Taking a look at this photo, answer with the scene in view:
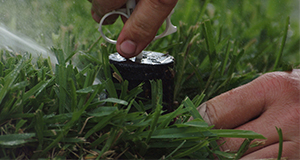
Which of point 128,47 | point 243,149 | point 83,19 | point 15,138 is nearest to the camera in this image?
point 15,138

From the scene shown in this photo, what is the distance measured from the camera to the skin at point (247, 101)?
2.44 feet

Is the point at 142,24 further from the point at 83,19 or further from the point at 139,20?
the point at 83,19

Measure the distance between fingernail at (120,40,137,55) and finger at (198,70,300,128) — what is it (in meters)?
0.25

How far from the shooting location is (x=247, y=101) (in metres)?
0.83

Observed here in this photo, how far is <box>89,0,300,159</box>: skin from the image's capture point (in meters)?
0.74

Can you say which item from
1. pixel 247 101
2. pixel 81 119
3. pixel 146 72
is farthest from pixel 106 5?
pixel 247 101

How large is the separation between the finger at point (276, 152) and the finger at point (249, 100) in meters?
0.11

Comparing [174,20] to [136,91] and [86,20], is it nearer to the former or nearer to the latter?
[86,20]

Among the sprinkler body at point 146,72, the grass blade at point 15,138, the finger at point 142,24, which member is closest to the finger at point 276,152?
the sprinkler body at point 146,72

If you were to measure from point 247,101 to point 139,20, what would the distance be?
382mm

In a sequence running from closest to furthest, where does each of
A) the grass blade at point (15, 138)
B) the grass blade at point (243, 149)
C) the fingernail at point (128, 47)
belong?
the grass blade at point (15, 138)
the grass blade at point (243, 149)
the fingernail at point (128, 47)

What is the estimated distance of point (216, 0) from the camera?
194 cm

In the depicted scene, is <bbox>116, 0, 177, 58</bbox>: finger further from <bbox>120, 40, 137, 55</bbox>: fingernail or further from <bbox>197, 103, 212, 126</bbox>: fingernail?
<bbox>197, 103, 212, 126</bbox>: fingernail

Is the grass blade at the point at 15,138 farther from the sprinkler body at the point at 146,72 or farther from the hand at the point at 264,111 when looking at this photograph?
A: the hand at the point at 264,111
